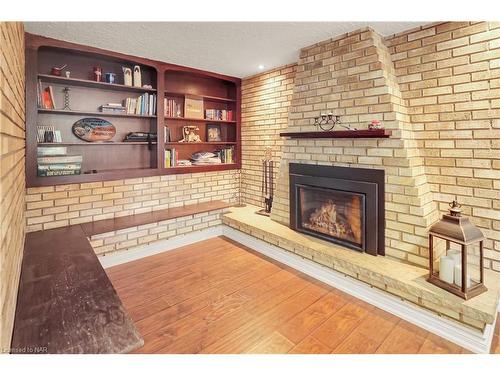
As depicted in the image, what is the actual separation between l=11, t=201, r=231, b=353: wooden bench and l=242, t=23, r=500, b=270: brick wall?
2.21 m

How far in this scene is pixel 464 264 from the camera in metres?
1.84

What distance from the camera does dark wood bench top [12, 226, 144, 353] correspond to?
1.21 metres

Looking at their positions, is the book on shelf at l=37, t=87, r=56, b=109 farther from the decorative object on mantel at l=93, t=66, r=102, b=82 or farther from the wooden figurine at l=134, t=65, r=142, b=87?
the wooden figurine at l=134, t=65, r=142, b=87

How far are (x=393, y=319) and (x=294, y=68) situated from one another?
294cm

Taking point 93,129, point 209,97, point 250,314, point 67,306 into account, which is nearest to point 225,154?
point 209,97

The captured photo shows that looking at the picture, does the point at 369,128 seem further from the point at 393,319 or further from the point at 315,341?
the point at 315,341

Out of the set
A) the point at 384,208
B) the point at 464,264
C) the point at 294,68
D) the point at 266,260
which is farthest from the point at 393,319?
the point at 294,68

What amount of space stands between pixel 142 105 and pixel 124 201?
1199mm

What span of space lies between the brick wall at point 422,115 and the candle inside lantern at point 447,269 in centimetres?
28

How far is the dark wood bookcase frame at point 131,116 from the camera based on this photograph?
267 centimetres

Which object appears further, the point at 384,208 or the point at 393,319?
the point at 384,208

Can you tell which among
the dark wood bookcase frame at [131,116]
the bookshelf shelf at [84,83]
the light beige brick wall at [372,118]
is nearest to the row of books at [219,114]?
the dark wood bookcase frame at [131,116]

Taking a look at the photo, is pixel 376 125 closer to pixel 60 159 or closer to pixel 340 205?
pixel 340 205

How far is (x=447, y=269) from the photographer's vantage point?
6.48 feet
